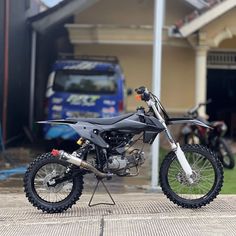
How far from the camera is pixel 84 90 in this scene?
13633 mm

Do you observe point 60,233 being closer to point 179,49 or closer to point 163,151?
point 163,151

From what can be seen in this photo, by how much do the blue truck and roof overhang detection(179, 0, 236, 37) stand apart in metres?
2.56

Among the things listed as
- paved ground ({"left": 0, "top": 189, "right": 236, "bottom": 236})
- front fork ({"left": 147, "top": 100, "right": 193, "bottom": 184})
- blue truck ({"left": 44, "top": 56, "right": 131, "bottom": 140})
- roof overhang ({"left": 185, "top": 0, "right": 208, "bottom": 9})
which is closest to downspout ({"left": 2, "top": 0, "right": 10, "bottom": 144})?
blue truck ({"left": 44, "top": 56, "right": 131, "bottom": 140})

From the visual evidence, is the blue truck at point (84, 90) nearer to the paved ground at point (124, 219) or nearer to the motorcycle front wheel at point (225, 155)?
the motorcycle front wheel at point (225, 155)

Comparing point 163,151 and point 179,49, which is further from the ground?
point 179,49

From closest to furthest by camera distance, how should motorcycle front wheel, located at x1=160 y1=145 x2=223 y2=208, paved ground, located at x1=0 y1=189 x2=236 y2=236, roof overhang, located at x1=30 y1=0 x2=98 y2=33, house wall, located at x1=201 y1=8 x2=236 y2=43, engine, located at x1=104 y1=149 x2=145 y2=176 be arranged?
paved ground, located at x1=0 y1=189 x2=236 y2=236 → engine, located at x1=104 y1=149 x2=145 y2=176 → motorcycle front wheel, located at x1=160 y1=145 x2=223 y2=208 → house wall, located at x1=201 y1=8 x2=236 y2=43 → roof overhang, located at x1=30 y1=0 x2=98 y2=33

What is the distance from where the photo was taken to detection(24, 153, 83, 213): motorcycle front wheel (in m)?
7.00

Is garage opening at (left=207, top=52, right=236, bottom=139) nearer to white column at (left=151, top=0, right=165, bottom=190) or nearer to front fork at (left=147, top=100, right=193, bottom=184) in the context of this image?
white column at (left=151, top=0, right=165, bottom=190)

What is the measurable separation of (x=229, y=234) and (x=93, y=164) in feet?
6.15

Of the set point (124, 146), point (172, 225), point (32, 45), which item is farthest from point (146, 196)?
point (32, 45)

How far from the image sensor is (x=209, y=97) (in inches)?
785

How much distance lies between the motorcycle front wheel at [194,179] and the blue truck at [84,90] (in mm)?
6132

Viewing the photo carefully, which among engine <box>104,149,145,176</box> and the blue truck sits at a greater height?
the blue truck

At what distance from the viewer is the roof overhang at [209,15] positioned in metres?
15.2
